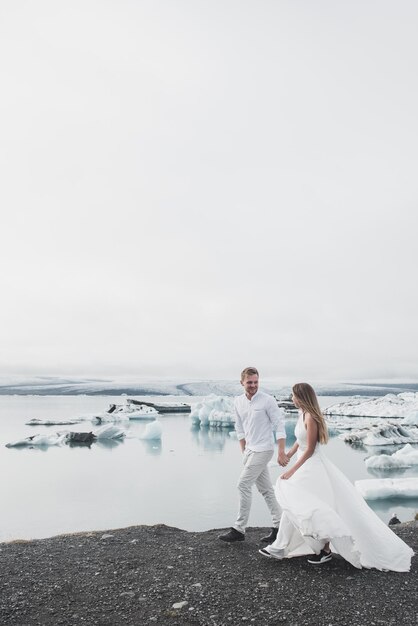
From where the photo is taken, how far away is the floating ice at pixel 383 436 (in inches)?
1256

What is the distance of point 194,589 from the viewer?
461cm

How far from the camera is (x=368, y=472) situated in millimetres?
21453

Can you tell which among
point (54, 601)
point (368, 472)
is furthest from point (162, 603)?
point (368, 472)

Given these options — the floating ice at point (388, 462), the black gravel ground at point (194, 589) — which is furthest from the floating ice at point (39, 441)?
the black gravel ground at point (194, 589)

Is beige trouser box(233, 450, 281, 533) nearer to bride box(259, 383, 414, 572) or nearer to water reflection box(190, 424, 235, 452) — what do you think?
bride box(259, 383, 414, 572)

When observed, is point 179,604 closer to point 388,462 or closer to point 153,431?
point 388,462

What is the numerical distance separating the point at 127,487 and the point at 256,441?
13.1 metres

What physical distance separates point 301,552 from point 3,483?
16358 millimetres

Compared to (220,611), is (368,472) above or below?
below

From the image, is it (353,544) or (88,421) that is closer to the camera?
(353,544)

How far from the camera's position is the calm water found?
12.6 m

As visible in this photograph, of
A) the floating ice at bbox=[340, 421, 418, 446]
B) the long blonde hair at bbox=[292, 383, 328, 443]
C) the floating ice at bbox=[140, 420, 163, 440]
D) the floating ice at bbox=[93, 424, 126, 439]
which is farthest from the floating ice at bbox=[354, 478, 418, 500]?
the floating ice at bbox=[93, 424, 126, 439]

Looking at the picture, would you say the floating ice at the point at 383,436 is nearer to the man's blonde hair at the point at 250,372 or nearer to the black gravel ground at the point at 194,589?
the black gravel ground at the point at 194,589

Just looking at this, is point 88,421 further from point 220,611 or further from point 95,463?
point 220,611
